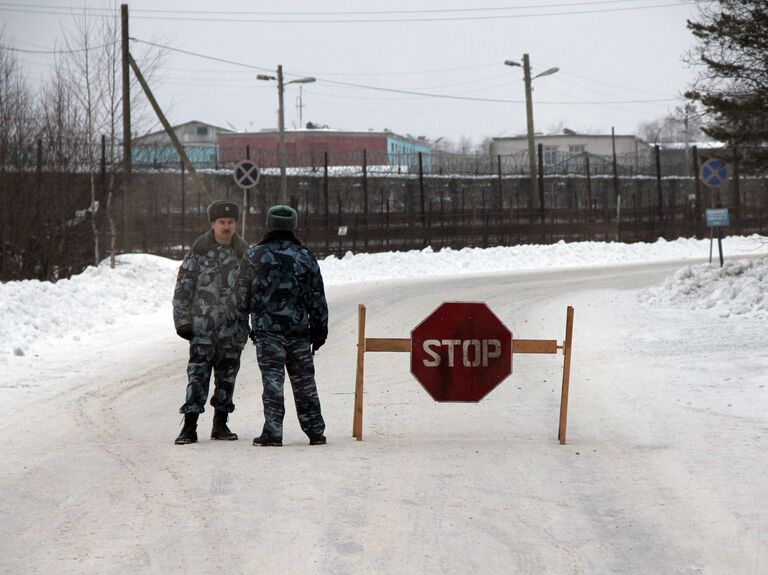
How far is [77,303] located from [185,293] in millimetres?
10401

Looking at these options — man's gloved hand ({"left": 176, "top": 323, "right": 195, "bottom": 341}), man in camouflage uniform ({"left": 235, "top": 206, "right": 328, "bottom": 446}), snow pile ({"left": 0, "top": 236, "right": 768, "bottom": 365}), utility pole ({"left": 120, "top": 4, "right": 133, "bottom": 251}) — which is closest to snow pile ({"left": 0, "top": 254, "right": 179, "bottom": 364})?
snow pile ({"left": 0, "top": 236, "right": 768, "bottom": 365})

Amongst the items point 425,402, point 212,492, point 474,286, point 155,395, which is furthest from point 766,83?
point 212,492

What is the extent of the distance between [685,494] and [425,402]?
425cm

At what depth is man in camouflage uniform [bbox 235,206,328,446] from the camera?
8.31m

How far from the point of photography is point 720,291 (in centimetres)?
1889

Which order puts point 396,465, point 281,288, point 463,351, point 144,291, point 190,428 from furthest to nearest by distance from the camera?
point 144,291 → point 463,351 → point 190,428 → point 281,288 → point 396,465

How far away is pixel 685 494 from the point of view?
6.77 meters

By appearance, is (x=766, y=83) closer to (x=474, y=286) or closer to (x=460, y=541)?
(x=474, y=286)

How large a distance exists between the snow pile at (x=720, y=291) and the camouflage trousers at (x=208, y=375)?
10462 millimetres

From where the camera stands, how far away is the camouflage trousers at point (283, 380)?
8.34 metres

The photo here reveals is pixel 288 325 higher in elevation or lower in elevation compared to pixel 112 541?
higher

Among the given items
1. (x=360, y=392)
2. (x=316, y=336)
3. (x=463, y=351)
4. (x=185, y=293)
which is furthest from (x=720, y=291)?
(x=185, y=293)

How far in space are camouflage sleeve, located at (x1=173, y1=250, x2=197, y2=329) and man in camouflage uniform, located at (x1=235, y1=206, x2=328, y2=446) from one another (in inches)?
16.6

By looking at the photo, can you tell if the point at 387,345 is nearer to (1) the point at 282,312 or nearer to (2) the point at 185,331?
(1) the point at 282,312
